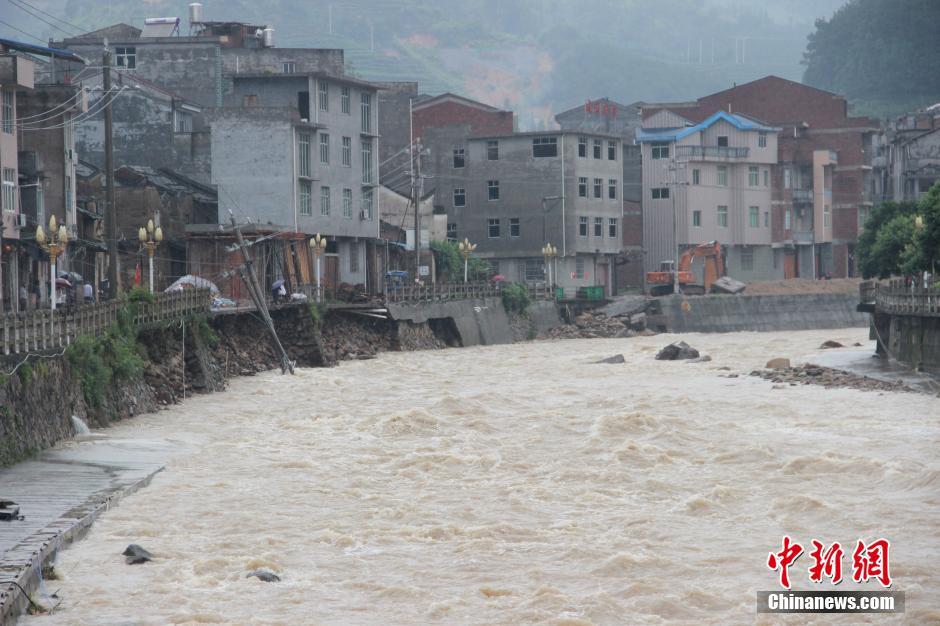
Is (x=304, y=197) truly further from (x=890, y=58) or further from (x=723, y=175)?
(x=890, y=58)

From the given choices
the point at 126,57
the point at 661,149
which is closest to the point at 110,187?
the point at 126,57

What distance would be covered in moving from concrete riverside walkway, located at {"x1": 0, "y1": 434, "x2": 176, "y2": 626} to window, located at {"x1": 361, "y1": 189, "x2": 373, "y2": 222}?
144ft

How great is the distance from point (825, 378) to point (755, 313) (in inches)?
1487

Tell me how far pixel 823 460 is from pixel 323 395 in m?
19.6

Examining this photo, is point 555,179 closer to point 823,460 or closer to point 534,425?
point 534,425

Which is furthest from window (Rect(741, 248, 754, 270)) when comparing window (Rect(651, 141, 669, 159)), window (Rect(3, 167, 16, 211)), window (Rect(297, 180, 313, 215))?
window (Rect(3, 167, 16, 211))

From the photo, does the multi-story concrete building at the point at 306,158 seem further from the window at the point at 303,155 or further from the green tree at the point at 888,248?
the green tree at the point at 888,248

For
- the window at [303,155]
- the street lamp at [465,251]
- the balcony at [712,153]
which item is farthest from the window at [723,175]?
the window at [303,155]

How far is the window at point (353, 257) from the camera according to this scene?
250ft

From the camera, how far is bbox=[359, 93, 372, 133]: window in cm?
7738

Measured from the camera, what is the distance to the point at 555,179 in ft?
295

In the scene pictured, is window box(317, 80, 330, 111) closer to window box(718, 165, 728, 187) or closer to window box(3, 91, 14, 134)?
window box(3, 91, 14, 134)

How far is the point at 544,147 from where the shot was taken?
90.2 meters

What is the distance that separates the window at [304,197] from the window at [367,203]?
5834 mm
